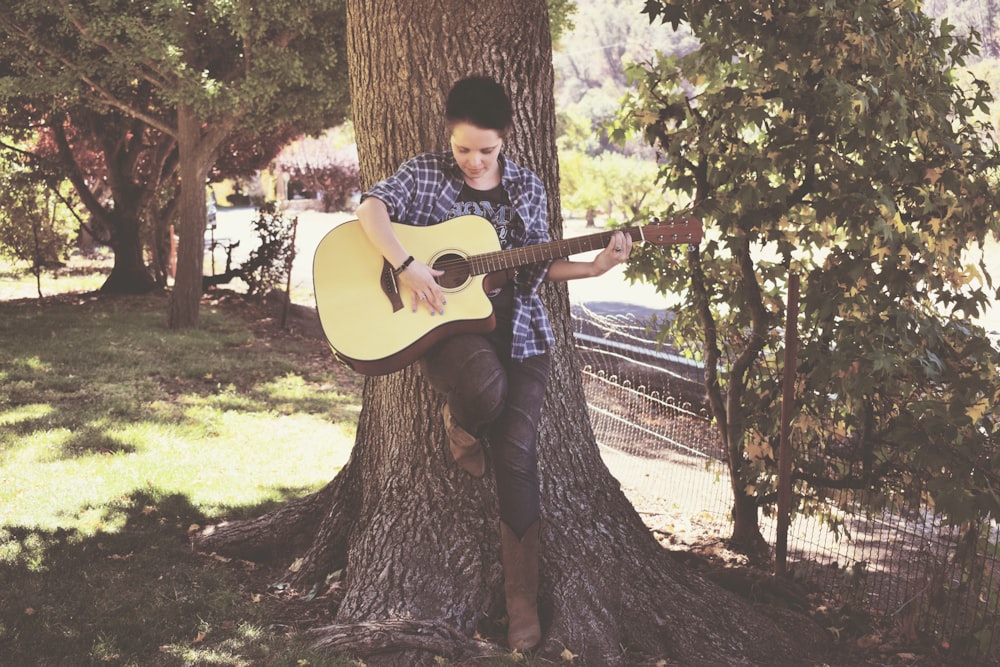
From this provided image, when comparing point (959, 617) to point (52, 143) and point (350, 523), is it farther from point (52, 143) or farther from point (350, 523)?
point (52, 143)

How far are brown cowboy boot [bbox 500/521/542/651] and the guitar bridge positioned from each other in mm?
943

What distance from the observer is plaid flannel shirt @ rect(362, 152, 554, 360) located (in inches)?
133

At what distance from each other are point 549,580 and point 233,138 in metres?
12.9

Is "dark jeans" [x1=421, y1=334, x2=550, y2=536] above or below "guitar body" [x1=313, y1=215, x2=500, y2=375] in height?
below

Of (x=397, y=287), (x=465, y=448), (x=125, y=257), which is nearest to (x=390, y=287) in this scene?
(x=397, y=287)

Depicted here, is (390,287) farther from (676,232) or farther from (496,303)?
(676,232)

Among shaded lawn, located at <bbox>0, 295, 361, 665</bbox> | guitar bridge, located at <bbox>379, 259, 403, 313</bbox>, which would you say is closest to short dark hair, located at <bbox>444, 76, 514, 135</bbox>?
guitar bridge, located at <bbox>379, 259, 403, 313</bbox>

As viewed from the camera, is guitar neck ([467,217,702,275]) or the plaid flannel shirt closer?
guitar neck ([467,217,702,275])

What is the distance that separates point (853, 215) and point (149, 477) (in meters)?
4.24

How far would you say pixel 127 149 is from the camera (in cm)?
1473

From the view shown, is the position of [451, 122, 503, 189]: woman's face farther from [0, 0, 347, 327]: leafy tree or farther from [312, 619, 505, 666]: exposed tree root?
[0, 0, 347, 327]: leafy tree

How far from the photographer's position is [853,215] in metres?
3.51

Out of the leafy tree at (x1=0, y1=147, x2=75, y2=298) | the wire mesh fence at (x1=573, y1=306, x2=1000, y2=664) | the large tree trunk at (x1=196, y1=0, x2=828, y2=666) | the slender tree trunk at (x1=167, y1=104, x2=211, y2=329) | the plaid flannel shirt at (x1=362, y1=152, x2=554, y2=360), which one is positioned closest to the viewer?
the plaid flannel shirt at (x1=362, y1=152, x2=554, y2=360)

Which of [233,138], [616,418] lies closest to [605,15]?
[233,138]
